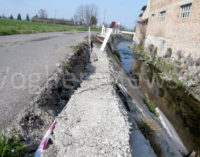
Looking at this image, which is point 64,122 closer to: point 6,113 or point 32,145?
point 32,145

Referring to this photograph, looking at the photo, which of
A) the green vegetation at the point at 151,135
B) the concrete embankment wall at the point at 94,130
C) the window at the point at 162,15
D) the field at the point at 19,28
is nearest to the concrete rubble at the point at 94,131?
the concrete embankment wall at the point at 94,130

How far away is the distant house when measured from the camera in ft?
39.2

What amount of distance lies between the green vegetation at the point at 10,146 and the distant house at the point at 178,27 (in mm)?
12438

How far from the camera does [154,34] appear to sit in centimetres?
2167

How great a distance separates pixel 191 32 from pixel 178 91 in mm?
5207

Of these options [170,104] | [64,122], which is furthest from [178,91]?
[64,122]

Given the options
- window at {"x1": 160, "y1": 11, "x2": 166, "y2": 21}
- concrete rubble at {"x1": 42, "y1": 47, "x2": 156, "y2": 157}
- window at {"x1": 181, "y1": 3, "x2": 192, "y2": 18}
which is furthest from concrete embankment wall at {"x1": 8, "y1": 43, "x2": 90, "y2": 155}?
window at {"x1": 160, "y1": 11, "x2": 166, "y2": 21}

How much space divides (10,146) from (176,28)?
53.7 feet

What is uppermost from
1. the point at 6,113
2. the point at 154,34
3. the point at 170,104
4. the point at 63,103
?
the point at 154,34

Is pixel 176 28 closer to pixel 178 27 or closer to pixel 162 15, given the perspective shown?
pixel 178 27

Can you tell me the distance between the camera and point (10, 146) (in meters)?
1.80

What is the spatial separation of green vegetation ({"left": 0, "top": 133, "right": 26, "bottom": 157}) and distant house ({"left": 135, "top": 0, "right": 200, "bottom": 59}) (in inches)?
490

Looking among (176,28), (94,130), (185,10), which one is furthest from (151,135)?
(176,28)

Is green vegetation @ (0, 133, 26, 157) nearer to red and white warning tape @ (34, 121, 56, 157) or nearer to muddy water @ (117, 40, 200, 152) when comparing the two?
red and white warning tape @ (34, 121, 56, 157)
